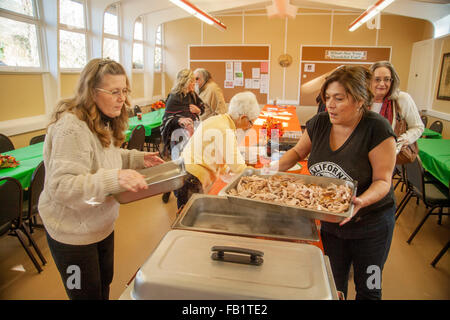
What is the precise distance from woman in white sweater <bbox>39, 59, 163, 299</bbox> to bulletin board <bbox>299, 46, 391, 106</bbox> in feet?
25.1

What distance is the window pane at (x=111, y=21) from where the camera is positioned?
6254mm

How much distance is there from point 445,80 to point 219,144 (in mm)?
6003

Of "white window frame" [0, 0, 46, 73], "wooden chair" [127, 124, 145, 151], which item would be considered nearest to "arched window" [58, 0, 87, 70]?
"white window frame" [0, 0, 46, 73]

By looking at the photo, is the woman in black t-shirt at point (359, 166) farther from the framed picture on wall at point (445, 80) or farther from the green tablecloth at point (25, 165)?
the framed picture on wall at point (445, 80)

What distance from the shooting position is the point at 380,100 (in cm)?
221

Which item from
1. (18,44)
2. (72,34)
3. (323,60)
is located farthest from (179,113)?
(323,60)

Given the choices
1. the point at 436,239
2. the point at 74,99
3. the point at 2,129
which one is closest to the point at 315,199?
the point at 74,99

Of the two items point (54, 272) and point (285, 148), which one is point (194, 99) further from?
point (54, 272)

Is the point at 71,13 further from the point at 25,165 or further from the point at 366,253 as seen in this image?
the point at 366,253

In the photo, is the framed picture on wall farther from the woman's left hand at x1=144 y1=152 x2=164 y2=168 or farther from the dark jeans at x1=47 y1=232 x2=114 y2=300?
the dark jeans at x1=47 y1=232 x2=114 y2=300

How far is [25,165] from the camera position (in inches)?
107

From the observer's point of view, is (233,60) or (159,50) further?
(159,50)

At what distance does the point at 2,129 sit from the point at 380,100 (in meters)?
4.24

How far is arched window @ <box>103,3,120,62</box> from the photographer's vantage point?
6.23 metres
